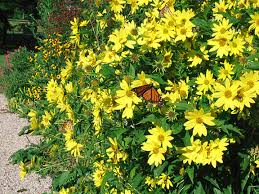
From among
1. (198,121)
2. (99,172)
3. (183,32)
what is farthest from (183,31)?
(99,172)

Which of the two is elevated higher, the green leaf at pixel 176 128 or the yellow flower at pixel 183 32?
the yellow flower at pixel 183 32

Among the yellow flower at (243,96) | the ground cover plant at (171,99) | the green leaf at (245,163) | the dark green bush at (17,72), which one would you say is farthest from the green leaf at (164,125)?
the dark green bush at (17,72)

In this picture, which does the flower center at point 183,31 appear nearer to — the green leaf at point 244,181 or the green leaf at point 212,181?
the green leaf at point 212,181

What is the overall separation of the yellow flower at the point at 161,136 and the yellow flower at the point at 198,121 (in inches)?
3.8

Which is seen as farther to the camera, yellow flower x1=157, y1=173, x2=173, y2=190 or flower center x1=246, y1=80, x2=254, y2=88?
yellow flower x1=157, y1=173, x2=173, y2=190

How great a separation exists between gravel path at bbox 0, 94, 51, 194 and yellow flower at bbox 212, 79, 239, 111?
2649 mm

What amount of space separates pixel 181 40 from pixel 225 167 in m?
0.80

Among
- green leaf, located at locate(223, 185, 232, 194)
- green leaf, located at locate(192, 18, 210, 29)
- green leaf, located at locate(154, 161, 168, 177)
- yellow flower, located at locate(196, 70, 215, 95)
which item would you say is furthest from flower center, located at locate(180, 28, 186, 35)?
green leaf, located at locate(223, 185, 232, 194)

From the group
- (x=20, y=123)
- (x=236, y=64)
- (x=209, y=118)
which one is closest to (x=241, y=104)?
(x=209, y=118)

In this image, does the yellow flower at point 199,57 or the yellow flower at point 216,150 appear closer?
the yellow flower at point 216,150

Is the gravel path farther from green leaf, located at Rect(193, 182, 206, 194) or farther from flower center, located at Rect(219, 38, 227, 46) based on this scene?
flower center, located at Rect(219, 38, 227, 46)

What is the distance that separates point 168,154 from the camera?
7.77 ft

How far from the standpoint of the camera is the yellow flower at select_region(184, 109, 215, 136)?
83.4 inches

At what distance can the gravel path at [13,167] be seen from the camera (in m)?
Result: 4.37
